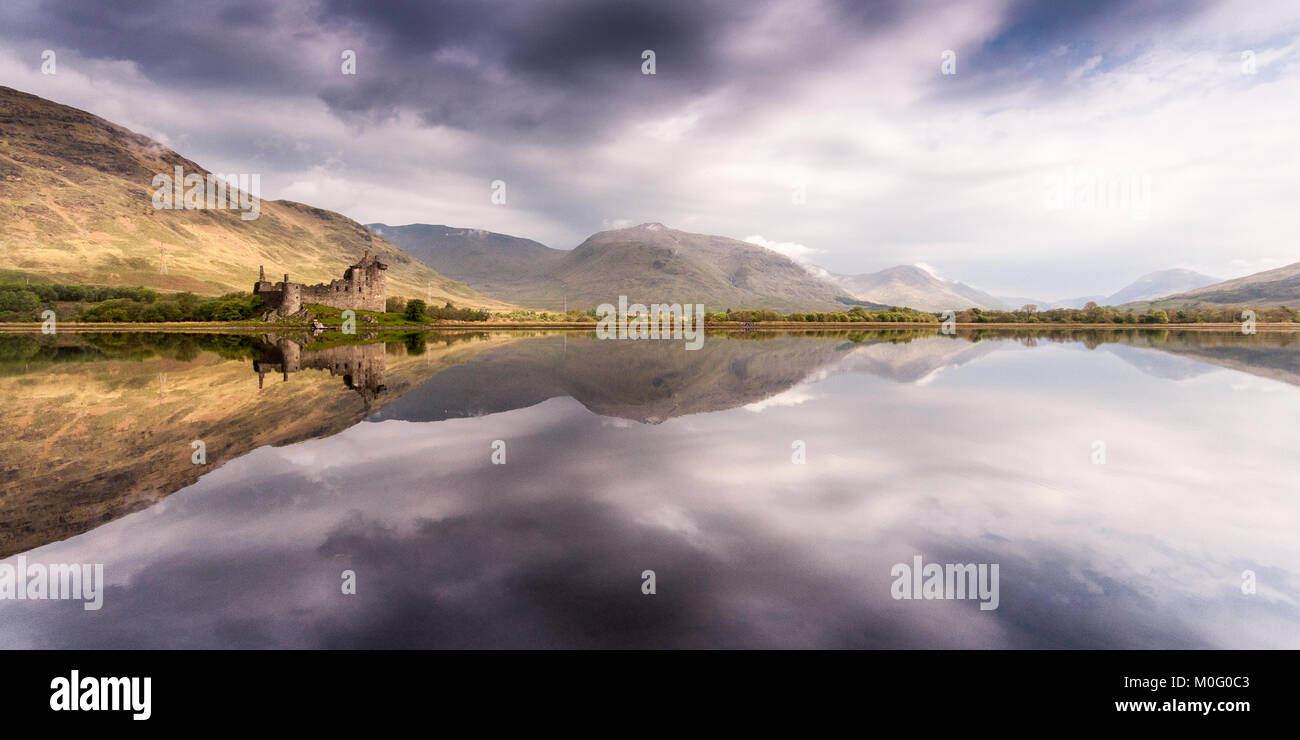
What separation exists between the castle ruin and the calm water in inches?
3052

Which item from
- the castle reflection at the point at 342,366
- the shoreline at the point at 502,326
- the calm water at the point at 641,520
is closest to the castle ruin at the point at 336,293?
the shoreline at the point at 502,326

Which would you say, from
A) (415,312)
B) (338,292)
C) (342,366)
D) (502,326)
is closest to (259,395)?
(342,366)

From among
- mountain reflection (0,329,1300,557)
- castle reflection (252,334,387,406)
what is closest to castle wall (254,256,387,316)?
mountain reflection (0,329,1300,557)

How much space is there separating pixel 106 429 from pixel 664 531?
54.2ft

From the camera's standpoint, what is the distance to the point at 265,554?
7070mm

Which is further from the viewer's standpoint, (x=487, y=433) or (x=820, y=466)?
(x=487, y=433)

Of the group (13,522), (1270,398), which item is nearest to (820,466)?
(13,522)

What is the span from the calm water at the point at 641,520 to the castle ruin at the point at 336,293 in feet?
254

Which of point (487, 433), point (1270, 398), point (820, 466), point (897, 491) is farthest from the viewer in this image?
point (1270, 398)

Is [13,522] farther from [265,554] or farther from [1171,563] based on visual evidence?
[1171,563]

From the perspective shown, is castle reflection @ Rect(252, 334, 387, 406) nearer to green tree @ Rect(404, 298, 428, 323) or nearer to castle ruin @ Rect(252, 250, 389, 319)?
castle ruin @ Rect(252, 250, 389, 319)

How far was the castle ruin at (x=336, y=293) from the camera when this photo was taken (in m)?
85.9
